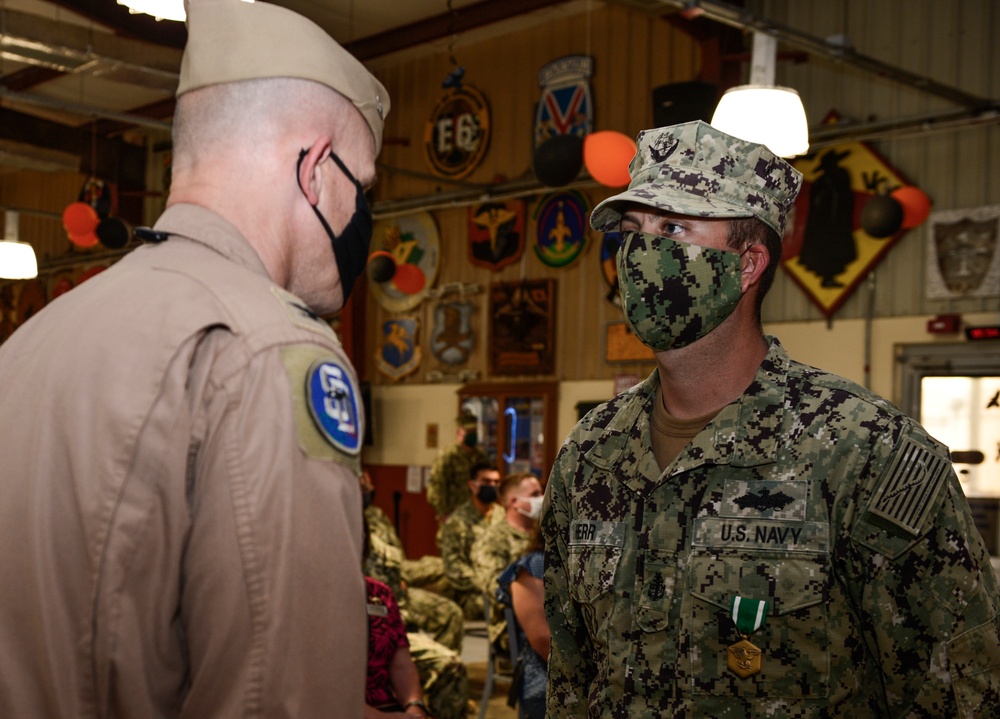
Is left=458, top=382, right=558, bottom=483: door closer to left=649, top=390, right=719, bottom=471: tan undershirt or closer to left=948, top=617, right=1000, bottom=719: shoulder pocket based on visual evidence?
left=649, top=390, right=719, bottom=471: tan undershirt

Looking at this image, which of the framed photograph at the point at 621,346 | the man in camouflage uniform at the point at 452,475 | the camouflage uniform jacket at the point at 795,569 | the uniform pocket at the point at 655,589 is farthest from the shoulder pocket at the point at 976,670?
the man in camouflage uniform at the point at 452,475

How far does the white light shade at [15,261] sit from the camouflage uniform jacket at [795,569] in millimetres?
8291

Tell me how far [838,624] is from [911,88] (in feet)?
22.6

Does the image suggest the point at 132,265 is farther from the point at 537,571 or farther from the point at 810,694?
the point at 537,571

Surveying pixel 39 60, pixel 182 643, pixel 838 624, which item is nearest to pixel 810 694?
pixel 838 624

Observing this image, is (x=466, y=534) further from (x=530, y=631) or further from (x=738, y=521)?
(x=738, y=521)

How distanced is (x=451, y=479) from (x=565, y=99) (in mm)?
3819

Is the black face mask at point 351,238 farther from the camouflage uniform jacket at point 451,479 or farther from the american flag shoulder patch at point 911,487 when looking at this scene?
the camouflage uniform jacket at point 451,479

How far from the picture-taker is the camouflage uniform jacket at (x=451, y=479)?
9.18 metres

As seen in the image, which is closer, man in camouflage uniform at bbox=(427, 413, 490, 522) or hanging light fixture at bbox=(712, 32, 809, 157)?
hanging light fixture at bbox=(712, 32, 809, 157)

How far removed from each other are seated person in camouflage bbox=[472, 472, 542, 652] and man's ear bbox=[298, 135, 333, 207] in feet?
14.2

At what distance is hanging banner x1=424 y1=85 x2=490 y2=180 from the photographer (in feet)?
35.2

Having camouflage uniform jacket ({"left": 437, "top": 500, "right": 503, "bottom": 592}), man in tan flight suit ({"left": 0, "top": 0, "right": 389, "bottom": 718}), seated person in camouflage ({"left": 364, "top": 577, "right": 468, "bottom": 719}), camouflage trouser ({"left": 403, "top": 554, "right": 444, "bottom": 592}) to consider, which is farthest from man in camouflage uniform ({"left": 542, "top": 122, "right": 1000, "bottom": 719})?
camouflage trouser ({"left": 403, "top": 554, "right": 444, "bottom": 592})

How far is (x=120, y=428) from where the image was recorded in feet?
3.08
